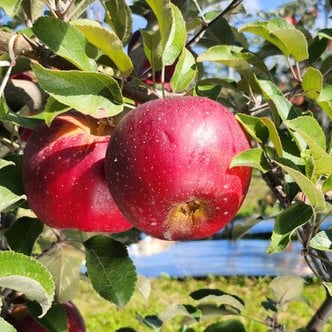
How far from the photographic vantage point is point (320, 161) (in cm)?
81

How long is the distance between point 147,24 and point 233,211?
0.66 m

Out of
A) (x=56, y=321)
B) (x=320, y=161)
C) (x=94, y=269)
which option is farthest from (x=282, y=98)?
(x=56, y=321)

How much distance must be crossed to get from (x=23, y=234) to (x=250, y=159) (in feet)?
1.53

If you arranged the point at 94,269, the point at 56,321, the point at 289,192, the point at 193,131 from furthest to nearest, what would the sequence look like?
1. the point at 56,321
2. the point at 94,269
3. the point at 289,192
4. the point at 193,131

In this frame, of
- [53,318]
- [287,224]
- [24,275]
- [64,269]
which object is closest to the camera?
[24,275]

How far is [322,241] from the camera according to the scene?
0.87 metres

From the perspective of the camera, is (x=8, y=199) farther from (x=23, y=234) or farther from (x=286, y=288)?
(x=286, y=288)

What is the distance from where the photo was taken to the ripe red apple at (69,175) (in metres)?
0.91

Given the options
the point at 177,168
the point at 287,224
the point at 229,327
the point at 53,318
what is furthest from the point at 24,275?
the point at 229,327

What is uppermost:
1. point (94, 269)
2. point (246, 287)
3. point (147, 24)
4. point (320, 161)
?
point (320, 161)

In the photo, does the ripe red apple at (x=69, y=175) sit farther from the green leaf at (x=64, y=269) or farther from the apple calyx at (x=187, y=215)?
the green leaf at (x=64, y=269)

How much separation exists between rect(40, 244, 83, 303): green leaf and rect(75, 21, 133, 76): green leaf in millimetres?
557

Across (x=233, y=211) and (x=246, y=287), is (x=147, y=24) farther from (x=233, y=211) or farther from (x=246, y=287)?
(x=246, y=287)

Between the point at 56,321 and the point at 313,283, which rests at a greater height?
the point at 56,321
